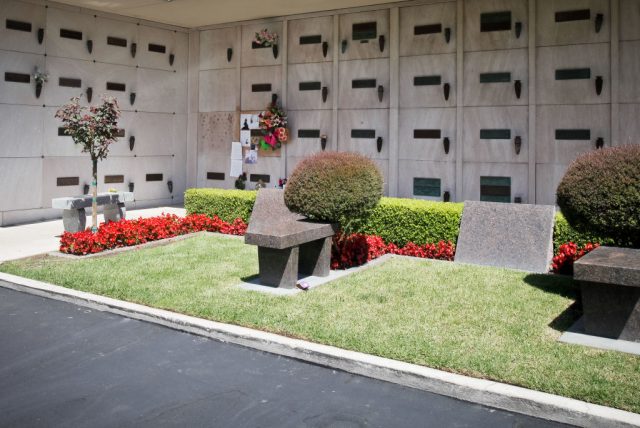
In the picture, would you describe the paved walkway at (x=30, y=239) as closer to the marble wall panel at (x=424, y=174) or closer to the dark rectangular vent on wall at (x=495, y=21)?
the marble wall panel at (x=424, y=174)

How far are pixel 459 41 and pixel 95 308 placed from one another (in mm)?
9998

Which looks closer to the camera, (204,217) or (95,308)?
(95,308)

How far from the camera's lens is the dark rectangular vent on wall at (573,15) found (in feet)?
42.3

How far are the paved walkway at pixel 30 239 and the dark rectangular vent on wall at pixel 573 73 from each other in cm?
934

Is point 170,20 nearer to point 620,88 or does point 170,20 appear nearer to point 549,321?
point 620,88

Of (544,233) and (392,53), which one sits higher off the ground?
(392,53)

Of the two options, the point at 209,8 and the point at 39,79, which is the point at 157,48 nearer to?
the point at 209,8

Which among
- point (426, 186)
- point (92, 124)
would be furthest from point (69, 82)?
point (426, 186)

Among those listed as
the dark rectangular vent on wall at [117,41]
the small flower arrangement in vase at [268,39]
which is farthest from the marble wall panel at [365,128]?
the dark rectangular vent on wall at [117,41]

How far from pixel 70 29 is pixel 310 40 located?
589cm

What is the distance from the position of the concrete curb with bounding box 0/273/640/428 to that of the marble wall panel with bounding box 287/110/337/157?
9.30 meters

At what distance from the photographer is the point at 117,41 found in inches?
664

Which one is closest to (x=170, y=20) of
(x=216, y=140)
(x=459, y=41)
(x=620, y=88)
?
(x=216, y=140)

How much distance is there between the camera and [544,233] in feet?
31.9
